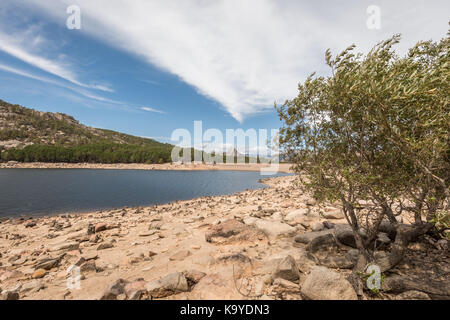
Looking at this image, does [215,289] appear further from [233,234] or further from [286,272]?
[233,234]

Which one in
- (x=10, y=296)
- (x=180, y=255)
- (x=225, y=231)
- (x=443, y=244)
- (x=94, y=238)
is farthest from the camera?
(x=94, y=238)

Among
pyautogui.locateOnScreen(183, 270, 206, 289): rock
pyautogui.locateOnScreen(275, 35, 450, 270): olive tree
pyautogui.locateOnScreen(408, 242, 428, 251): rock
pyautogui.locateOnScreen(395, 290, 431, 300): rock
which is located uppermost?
pyautogui.locateOnScreen(275, 35, 450, 270): olive tree

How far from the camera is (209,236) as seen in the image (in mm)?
11555

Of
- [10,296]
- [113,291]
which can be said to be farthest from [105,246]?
[113,291]

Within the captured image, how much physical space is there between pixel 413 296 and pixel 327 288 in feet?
8.18

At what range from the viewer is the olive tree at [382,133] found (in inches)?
189

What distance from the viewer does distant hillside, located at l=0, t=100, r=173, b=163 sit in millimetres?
109375

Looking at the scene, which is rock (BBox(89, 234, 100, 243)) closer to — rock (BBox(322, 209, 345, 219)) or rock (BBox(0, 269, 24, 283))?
rock (BBox(0, 269, 24, 283))

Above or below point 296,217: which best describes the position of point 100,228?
below

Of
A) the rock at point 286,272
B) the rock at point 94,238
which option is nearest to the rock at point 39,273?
the rock at point 94,238

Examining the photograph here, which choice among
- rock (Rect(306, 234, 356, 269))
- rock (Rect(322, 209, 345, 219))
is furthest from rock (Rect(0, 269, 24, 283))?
rock (Rect(322, 209, 345, 219))

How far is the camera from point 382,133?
553 cm

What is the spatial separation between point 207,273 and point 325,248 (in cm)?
548

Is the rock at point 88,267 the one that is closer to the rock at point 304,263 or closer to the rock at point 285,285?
the rock at point 285,285
